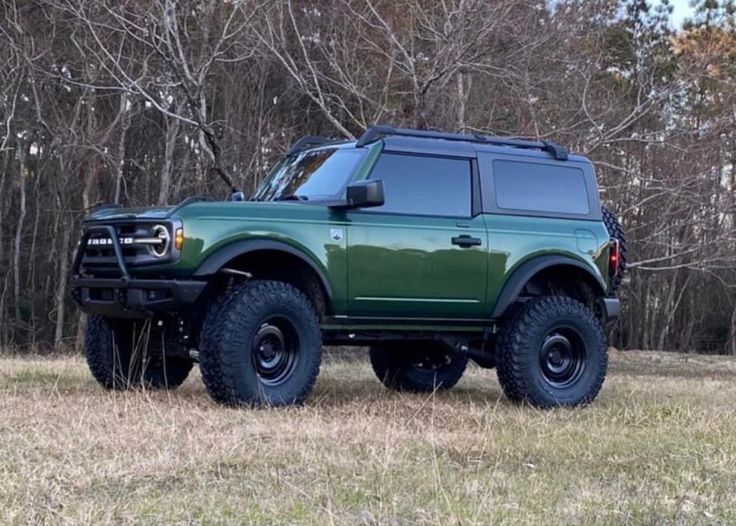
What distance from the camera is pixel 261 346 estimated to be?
24.0 ft

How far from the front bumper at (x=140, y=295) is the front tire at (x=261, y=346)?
31 cm

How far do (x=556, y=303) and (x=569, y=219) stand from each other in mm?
779

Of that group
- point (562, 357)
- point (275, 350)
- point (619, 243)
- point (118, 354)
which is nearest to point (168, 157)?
point (118, 354)

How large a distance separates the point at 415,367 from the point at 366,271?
7.87ft

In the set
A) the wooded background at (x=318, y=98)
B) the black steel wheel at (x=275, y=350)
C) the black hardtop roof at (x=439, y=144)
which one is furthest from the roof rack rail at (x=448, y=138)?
the wooded background at (x=318, y=98)

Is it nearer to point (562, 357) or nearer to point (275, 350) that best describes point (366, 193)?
point (275, 350)

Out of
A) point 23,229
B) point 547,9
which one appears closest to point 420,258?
point 547,9

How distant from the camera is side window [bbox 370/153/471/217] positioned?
7871 mm

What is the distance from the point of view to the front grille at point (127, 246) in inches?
272

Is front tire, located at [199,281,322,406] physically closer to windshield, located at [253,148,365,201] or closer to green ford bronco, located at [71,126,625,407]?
green ford bronco, located at [71,126,625,407]

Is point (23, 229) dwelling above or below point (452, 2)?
below

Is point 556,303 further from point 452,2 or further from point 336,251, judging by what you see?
point 452,2

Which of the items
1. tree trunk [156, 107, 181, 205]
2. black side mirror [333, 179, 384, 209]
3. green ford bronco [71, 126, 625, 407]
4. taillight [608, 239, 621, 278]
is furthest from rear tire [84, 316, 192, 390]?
tree trunk [156, 107, 181, 205]

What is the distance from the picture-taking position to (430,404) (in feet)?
26.2
